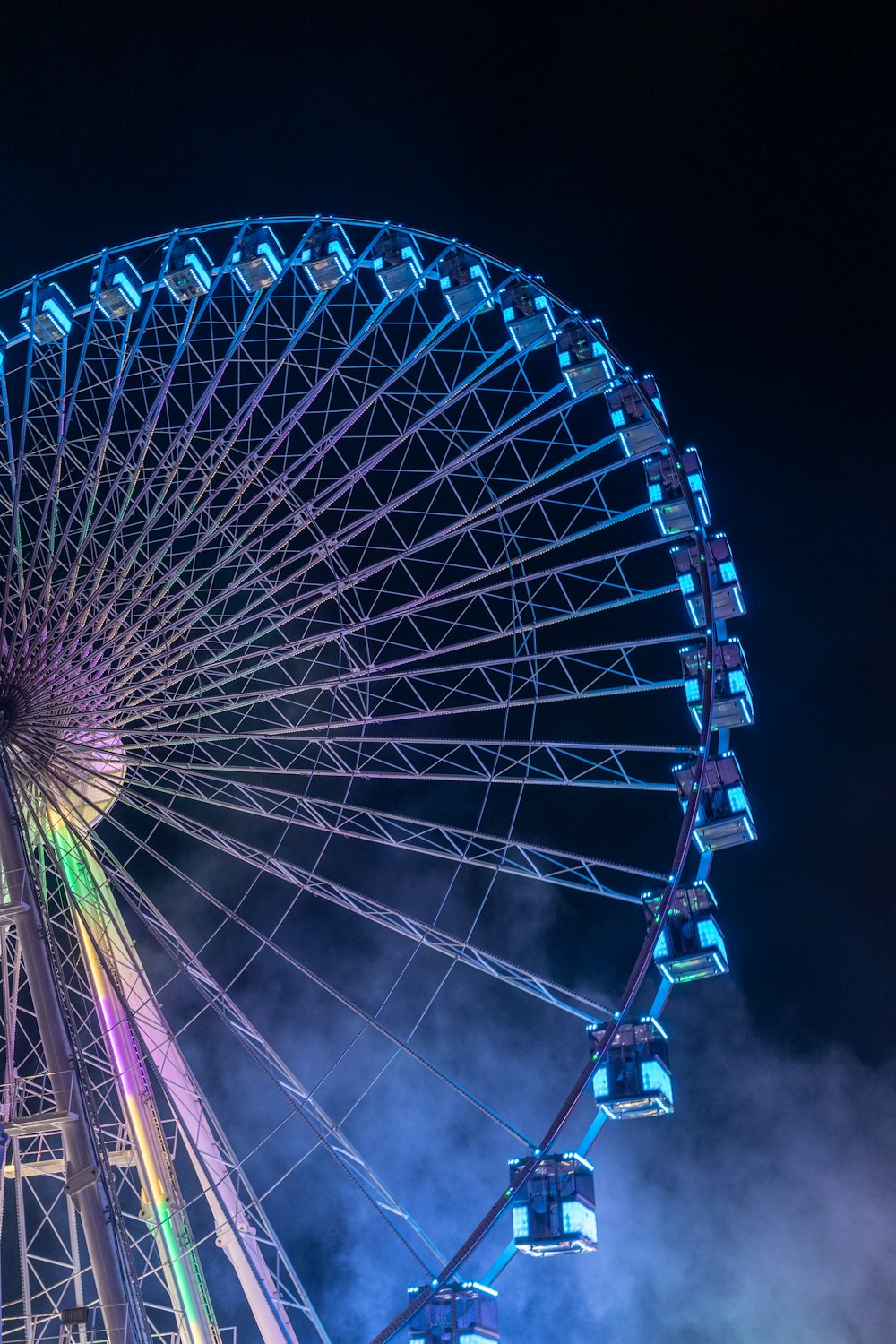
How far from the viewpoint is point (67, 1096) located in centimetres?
1462

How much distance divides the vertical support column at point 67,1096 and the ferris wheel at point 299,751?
4 centimetres

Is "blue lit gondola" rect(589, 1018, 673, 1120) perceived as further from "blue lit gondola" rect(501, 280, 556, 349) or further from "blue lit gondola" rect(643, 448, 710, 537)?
"blue lit gondola" rect(501, 280, 556, 349)

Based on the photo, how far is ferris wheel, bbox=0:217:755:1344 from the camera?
17.8m

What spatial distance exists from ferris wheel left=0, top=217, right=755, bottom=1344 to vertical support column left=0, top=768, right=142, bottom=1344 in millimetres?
39

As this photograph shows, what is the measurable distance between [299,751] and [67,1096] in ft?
27.4

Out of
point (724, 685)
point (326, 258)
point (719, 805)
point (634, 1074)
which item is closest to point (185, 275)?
point (326, 258)

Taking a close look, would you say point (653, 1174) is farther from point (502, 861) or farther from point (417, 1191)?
point (502, 861)

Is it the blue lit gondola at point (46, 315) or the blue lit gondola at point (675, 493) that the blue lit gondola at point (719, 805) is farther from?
the blue lit gondola at point (46, 315)

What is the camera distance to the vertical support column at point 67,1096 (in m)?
13.5

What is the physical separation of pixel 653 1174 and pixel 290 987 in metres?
9.05

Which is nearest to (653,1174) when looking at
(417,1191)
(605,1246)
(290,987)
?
(605,1246)

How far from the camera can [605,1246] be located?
28047 millimetres

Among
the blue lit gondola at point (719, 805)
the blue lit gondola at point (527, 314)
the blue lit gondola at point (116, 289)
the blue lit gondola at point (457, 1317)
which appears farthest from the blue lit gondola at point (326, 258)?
the blue lit gondola at point (457, 1317)

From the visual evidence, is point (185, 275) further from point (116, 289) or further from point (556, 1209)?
point (556, 1209)
